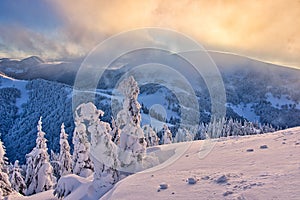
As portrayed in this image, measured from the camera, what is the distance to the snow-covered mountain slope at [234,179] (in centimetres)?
665

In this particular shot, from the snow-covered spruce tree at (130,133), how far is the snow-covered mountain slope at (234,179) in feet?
23.0

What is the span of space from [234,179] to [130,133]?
1123 cm

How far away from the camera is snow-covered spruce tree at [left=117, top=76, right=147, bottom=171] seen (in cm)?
1797

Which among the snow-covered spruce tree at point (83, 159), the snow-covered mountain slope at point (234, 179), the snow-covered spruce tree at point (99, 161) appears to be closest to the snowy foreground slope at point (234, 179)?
the snow-covered mountain slope at point (234, 179)

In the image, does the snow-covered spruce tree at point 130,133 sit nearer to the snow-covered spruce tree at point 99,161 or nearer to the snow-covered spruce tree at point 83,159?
the snow-covered spruce tree at point 99,161

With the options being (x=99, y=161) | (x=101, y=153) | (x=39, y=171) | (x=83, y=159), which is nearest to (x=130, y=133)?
(x=101, y=153)

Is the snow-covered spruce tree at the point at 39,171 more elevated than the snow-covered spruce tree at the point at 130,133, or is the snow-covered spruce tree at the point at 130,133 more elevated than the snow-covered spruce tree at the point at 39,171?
the snow-covered spruce tree at the point at 130,133

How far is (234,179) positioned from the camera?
309 inches

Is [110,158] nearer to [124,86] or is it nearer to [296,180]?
[124,86]

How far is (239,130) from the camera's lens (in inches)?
2977

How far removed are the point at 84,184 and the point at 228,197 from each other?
11.9 metres

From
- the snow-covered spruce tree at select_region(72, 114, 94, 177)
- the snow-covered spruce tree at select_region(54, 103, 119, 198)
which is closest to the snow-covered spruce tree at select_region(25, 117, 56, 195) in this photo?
the snow-covered spruce tree at select_region(72, 114, 94, 177)

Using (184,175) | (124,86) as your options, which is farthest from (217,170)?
(124,86)

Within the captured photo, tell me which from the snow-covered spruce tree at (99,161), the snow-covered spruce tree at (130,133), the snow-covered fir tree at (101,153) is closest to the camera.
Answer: the snow-covered spruce tree at (99,161)
